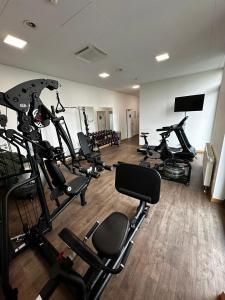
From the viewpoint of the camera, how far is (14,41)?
2324mm

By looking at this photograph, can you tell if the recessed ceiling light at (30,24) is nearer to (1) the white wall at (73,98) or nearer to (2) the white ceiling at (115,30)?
(2) the white ceiling at (115,30)

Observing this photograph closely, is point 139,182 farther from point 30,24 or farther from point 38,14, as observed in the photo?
point 30,24

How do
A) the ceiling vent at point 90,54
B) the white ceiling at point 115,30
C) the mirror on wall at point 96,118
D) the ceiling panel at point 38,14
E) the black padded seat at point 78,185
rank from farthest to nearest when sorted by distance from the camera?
the mirror on wall at point 96,118, the ceiling vent at point 90,54, the black padded seat at point 78,185, the white ceiling at point 115,30, the ceiling panel at point 38,14

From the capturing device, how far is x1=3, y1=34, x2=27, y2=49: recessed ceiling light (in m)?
2.21

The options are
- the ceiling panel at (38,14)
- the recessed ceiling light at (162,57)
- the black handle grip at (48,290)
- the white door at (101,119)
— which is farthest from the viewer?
the white door at (101,119)

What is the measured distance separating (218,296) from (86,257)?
1.28m

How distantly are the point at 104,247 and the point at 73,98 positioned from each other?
518 centimetres

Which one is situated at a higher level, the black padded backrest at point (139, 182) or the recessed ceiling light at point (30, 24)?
the recessed ceiling light at point (30, 24)

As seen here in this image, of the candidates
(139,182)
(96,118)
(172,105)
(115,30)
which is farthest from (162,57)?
(96,118)

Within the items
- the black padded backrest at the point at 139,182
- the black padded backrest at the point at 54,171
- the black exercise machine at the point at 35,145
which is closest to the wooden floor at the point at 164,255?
the black exercise machine at the point at 35,145

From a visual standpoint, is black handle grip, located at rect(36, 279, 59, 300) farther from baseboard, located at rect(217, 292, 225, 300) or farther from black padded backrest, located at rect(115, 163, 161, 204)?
baseboard, located at rect(217, 292, 225, 300)

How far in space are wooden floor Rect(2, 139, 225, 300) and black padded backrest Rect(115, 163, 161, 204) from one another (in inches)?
24.6

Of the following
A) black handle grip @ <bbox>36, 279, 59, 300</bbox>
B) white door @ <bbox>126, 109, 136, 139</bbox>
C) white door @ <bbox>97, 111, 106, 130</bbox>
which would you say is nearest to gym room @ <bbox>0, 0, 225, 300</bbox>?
black handle grip @ <bbox>36, 279, 59, 300</bbox>

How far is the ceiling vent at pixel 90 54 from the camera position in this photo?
272cm
